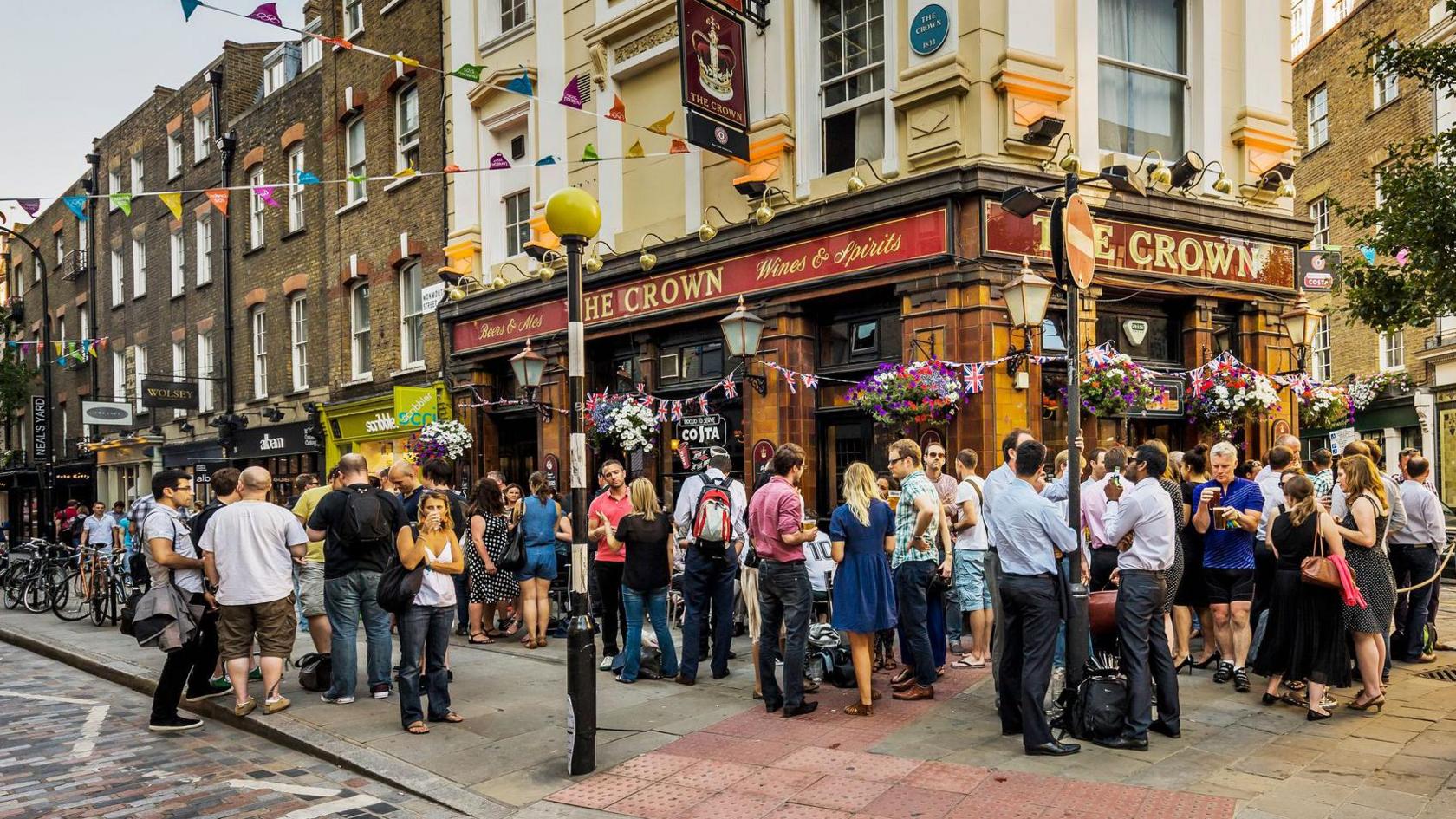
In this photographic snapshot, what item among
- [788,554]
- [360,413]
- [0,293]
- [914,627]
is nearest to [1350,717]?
[914,627]

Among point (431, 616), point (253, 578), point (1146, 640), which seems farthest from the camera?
point (253, 578)

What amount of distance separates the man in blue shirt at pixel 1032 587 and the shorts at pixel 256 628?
5315 millimetres

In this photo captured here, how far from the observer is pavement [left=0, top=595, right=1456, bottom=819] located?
5520 millimetres

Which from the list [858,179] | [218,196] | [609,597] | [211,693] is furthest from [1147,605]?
[218,196]

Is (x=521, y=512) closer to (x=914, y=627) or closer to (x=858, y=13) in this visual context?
(x=914, y=627)

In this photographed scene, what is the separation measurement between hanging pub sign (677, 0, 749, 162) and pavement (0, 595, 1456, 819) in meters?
6.83

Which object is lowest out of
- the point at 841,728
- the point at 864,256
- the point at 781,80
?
the point at 841,728

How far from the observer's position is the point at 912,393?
10.8 metres

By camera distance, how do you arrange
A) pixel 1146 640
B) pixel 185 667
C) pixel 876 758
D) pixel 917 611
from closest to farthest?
pixel 876 758 → pixel 1146 640 → pixel 917 611 → pixel 185 667

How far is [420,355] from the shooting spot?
2041 cm

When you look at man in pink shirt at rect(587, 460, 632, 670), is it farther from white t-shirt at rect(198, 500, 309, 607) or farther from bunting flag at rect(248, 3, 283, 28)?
bunting flag at rect(248, 3, 283, 28)

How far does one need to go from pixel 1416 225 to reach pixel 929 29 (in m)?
5.48

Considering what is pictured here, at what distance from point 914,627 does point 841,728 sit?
44.8 inches

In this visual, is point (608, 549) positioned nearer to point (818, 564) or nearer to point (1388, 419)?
point (818, 564)
